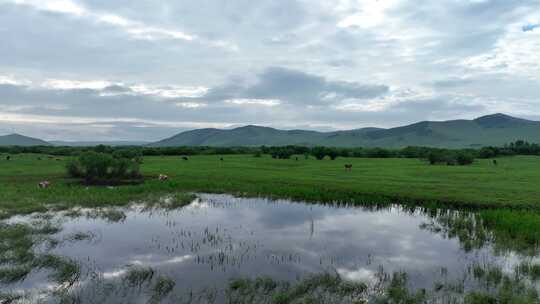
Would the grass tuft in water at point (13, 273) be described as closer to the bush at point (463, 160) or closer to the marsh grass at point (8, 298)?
the marsh grass at point (8, 298)

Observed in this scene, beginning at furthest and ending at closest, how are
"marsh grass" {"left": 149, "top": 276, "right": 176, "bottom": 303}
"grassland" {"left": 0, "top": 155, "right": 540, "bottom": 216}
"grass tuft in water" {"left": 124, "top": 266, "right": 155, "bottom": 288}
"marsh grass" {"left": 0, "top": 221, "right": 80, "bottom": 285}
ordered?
"grassland" {"left": 0, "top": 155, "right": 540, "bottom": 216}, "marsh grass" {"left": 0, "top": 221, "right": 80, "bottom": 285}, "grass tuft in water" {"left": 124, "top": 266, "right": 155, "bottom": 288}, "marsh grass" {"left": 149, "top": 276, "right": 176, "bottom": 303}

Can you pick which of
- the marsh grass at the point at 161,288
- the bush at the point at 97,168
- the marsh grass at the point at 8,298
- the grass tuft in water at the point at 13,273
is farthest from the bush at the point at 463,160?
the marsh grass at the point at 8,298

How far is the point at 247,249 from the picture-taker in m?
16.1

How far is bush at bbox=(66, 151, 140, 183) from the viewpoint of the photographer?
38.5 m

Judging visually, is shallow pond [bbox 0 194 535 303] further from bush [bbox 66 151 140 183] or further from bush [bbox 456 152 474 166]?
bush [bbox 456 152 474 166]

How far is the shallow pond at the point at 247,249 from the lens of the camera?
40.4ft

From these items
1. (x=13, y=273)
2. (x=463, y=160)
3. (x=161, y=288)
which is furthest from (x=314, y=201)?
(x=463, y=160)

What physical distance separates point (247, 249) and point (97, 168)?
3004 cm

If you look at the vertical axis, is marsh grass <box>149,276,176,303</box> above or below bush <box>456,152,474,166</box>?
below

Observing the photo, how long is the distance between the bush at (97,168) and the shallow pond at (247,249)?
17.4m

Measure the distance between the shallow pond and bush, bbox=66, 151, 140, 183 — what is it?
17390 mm

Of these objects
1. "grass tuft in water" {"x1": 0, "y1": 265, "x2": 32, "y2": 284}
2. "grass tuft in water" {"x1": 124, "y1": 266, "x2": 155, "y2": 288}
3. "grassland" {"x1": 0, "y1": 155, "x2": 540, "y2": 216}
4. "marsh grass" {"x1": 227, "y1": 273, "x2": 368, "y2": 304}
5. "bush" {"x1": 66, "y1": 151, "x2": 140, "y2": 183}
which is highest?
"bush" {"x1": 66, "y1": 151, "x2": 140, "y2": 183}

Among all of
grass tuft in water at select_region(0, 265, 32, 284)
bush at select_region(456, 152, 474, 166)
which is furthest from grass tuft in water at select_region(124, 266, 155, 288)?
bush at select_region(456, 152, 474, 166)

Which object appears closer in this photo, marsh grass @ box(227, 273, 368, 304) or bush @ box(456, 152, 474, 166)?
marsh grass @ box(227, 273, 368, 304)
